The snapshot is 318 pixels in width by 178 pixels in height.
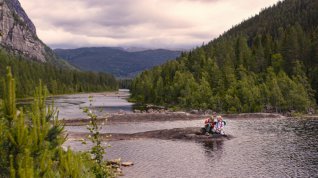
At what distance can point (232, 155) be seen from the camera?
2336 inches

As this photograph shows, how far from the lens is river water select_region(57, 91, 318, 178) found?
48.6 metres

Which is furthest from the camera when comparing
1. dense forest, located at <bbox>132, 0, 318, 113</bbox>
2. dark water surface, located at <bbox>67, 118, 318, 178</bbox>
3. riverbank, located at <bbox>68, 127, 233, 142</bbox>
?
dense forest, located at <bbox>132, 0, 318, 113</bbox>

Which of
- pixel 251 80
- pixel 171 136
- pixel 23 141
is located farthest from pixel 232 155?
pixel 251 80

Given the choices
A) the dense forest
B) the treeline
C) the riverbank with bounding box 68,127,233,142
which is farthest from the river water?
the dense forest

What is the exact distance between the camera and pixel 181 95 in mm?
165250

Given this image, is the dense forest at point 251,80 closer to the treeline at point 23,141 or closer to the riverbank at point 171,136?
the riverbank at point 171,136

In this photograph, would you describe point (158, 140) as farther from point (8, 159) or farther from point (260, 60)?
point (260, 60)

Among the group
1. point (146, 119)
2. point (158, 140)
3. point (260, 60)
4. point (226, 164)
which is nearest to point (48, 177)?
point (226, 164)

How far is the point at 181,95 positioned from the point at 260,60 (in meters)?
38.4

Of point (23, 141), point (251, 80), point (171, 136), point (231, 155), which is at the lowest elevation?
point (231, 155)

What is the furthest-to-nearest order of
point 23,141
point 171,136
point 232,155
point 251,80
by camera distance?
1. point 251,80
2. point 171,136
3. point 232,155
4. point 23,141

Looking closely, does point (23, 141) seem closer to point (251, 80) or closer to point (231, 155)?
point (231, 155)

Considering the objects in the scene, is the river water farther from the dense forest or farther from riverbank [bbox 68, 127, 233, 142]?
the dense forest

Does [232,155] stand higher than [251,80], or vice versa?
[251,80]
